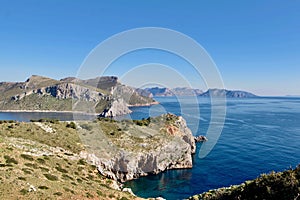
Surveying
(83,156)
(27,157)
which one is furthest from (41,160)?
(83,156)

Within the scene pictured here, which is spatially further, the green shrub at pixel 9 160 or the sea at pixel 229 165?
the sea at pixel 229 165

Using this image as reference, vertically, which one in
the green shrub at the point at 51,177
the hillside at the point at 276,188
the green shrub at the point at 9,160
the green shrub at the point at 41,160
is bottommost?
the green shrub at the point at 51,177

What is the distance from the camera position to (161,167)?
201ft

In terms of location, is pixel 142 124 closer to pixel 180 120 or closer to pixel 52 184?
pixel 180 120

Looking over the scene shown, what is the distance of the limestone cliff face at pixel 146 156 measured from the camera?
168 feet

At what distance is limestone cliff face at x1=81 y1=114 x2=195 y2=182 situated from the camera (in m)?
51.2

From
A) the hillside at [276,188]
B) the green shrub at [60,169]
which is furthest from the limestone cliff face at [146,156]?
the hillside at [276,188]

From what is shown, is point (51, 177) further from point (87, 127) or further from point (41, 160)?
point (87, 127)

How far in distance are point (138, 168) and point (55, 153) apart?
2505cm

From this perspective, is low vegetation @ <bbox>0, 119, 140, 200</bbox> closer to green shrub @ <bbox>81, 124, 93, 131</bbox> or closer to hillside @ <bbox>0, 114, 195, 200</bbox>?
hillside @ <bbox>0, 114, 195, 200</bbox>

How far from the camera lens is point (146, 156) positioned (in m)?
58.3

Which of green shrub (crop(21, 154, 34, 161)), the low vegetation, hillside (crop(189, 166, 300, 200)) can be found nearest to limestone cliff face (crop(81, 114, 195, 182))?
the low vegetation

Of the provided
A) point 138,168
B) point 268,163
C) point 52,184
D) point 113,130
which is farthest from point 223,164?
point 52,184

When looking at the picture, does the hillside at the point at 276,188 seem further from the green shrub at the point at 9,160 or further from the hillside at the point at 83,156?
the green shrub at the point at 9,160
